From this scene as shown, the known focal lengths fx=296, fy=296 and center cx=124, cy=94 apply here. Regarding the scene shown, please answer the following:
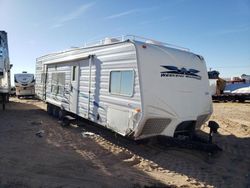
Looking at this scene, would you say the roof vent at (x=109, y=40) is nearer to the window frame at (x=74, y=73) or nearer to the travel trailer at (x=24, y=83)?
the window frame at (x=74, y=73)

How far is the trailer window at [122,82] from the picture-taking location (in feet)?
25.5

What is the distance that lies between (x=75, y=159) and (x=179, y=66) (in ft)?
12.4

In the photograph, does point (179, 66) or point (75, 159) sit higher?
point (179, 66)

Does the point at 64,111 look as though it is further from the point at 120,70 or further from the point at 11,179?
the point at 11,179

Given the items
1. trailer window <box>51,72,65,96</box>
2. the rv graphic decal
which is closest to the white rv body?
trailer window <box>51,72,65,96</box>

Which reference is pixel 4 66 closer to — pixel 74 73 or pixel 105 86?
pixel 74 73

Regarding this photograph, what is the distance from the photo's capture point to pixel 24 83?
25.3 metres

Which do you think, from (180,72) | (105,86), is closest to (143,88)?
(180,72)

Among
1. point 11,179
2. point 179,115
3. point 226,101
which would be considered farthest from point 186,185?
point 226,101

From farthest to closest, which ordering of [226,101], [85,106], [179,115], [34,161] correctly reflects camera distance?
1. [226,101]
2. [85,106]
3. [179,115]
4. [34,161]

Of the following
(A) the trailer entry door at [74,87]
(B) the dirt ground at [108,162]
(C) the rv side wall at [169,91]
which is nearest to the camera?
(B) the dirt ground at [108,162]

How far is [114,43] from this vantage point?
8641mm

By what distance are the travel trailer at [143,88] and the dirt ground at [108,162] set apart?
0.72m

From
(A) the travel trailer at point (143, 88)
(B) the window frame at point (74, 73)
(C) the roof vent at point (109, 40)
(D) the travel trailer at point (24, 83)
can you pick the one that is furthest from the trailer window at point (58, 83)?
(D) the travel trailer at point (24, 83)
